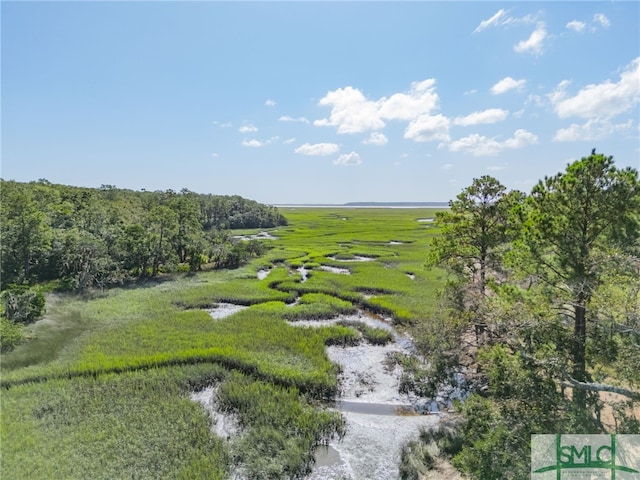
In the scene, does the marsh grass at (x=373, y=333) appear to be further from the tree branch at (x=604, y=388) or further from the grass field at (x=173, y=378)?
the tree branch at (x=604, y=388)

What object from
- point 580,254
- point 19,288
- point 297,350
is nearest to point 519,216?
point 580,254

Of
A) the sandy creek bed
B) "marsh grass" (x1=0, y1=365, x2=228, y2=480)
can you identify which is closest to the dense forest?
"marsh grass" (x1=0, y1=365, x2=228, y2=480)

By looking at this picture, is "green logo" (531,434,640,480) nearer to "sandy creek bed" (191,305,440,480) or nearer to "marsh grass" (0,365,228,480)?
"sandy creek bed" (191,305,440,480)

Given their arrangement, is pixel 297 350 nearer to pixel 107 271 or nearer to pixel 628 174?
pixel 628 174

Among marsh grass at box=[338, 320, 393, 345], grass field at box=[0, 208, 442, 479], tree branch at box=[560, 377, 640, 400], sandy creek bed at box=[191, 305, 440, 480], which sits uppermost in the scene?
tree branch at box=[560, 377, 640, 400]

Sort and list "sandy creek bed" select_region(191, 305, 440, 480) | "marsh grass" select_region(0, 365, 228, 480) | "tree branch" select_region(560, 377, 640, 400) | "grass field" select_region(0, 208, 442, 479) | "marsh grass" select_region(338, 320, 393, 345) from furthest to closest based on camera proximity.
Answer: "marsh grass" select_region(338, 320, 393, 345)
"sandy creek bed" select_region(191, 305, 440, 480)
"grass field" select_region(0, 208, 442, 479)
"marsh grass" select_region(0, 365, 228, 480)
"tree branch" select_region(560, 377, 640, 400)

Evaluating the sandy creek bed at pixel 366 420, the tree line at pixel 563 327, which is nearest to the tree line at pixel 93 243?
the sandy creek bed at pixel 366 420
